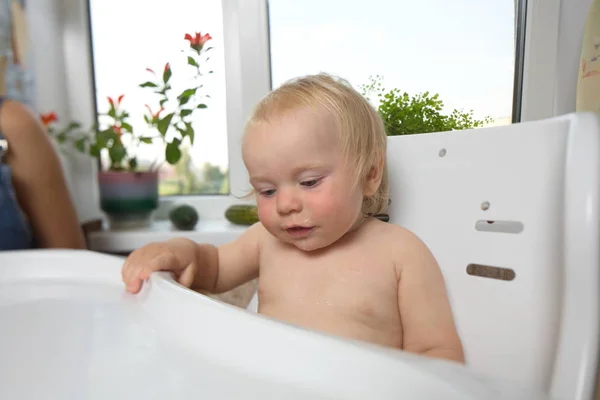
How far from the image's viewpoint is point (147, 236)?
1.16 m

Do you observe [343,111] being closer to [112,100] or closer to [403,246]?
[403,246]

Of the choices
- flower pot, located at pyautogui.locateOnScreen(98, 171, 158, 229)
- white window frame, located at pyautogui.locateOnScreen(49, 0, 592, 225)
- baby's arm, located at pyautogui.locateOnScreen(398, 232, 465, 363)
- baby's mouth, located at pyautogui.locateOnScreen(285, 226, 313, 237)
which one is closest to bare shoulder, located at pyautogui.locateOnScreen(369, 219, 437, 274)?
baby's arm, located at pyautogui.locateOnScreen(398, 232, 465, 363)

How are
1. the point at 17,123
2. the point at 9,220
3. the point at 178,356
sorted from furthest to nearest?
1. the point at 17,123
2. the point at 9,220
3. the point at 178,356

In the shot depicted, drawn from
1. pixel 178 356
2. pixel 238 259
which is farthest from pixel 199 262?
pixel 178 356

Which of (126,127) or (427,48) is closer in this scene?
(427,48)

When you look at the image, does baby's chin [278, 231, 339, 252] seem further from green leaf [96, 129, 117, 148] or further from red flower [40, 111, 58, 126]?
red flower [40, 111, 58, 126]

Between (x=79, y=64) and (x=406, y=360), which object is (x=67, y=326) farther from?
(x=79, y=64)

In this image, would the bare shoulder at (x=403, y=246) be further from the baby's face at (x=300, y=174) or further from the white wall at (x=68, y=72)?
the white wall at (x=68, y=72)

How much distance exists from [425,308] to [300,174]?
0.24 meters

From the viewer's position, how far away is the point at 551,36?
64cm

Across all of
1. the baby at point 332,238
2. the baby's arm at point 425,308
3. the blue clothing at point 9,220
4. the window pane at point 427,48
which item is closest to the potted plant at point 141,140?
the blue clothing at point 9,220

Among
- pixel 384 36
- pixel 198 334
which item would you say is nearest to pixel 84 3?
pixel 384 36

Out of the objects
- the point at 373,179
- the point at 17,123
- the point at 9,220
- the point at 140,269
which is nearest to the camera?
the point at 140,269

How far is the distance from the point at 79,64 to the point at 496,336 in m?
1.37
